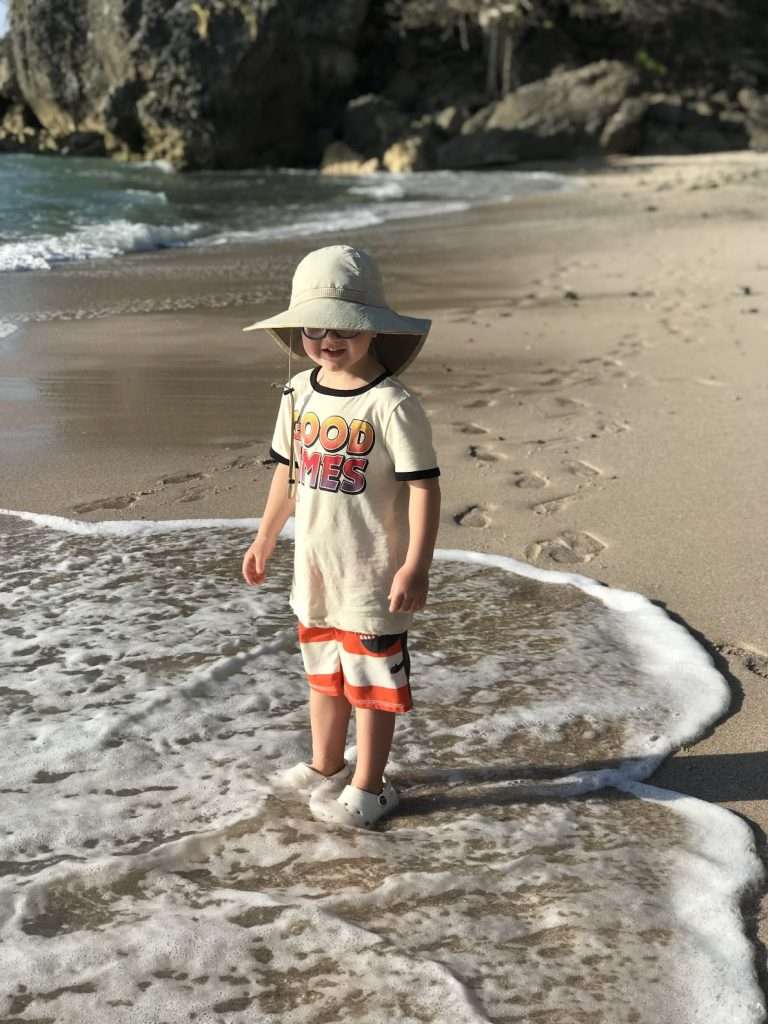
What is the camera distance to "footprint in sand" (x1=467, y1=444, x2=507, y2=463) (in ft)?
14.8

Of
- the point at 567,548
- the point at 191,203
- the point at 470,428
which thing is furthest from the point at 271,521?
the point at 191,203

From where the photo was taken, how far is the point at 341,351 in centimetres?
218

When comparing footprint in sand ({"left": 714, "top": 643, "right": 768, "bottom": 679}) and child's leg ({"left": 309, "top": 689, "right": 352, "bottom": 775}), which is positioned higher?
child's leg ({"left": 309, "top": 689, "right": 352, "bottom": 775})

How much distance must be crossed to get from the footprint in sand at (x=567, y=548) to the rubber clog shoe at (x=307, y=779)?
1.39m

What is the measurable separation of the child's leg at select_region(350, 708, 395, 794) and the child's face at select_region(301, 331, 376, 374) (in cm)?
69

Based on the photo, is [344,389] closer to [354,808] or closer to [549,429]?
[354,808]

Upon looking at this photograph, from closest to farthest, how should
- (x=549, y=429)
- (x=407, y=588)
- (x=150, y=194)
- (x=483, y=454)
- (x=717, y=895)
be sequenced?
(x=717, y=895), (x=407, y=588), (x=483, y=454), (x=549, y=429), (x=150, y=194)

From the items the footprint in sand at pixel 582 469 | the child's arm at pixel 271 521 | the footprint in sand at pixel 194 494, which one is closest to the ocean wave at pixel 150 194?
the footprint in sand at pixel 194 494

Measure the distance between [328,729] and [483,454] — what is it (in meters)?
2.39

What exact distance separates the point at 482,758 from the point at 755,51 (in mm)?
40159

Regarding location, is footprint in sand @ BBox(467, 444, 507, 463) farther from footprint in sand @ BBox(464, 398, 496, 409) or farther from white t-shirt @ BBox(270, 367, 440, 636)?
white t-shirt @ BBox(270, 367, 440, 636)

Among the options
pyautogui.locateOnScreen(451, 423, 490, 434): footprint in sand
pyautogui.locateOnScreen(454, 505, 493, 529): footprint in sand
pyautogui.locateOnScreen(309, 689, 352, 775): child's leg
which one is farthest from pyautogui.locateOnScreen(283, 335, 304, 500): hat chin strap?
pyautogui.locateOnScreen(451, 423, 490, 434): footprint in sand

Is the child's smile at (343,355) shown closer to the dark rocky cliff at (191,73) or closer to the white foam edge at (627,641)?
the white foam edge at (627,641)

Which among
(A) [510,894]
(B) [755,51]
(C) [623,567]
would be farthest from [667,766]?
(B) [755,51]
